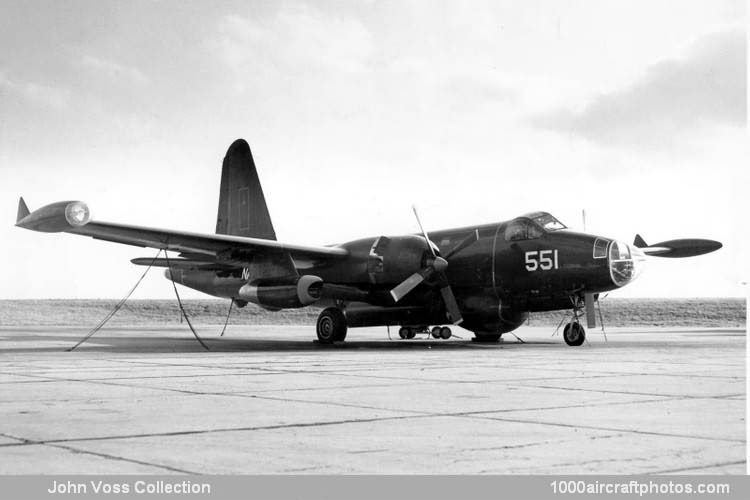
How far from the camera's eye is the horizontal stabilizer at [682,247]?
25812 millimetres

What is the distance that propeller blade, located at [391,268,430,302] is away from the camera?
21703mm

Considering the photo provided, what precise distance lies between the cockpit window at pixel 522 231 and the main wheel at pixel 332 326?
5.27 meters

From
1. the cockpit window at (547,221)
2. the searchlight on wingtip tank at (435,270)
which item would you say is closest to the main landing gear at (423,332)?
the searchlight on wingtip tank at (435,270)

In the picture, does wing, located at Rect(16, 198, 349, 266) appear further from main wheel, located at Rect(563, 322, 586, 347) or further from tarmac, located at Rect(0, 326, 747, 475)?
main wheel, located at Rect(563, 322, 586, 347)

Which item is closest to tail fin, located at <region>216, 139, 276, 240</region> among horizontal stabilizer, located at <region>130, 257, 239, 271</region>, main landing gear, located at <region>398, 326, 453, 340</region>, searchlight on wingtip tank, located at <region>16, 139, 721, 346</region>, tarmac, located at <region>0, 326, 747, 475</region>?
horizontal stabilizer, located at <region>130, 257, 239, 271</region>

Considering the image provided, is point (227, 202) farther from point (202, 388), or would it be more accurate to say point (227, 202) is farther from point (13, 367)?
point (202, 388)

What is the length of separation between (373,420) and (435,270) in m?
14.6

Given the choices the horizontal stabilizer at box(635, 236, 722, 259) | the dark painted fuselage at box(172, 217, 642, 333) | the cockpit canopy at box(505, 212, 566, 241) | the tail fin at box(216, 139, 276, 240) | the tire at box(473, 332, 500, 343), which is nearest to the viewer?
the dark painted fuselage at box(172, 217, 642, 333)

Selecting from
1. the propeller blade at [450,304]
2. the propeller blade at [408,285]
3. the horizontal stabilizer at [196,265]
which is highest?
the horizontal stabilizer at [196,265]

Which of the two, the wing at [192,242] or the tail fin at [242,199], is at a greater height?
the tail fin at [242,199]

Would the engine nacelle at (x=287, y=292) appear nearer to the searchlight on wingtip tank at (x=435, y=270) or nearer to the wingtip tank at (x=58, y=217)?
the searchlight on wingtip tank at (x=435, y=270)

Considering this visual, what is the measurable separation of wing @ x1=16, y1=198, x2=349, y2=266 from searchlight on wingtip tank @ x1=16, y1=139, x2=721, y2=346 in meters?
0.03
